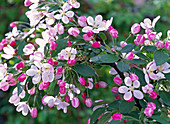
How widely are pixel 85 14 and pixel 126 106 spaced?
6.99 ft

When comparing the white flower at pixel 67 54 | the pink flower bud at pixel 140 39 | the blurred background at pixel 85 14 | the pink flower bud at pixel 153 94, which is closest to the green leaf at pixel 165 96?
the pink flower bud at pixel 153 94

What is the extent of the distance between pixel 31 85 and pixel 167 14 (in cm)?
301

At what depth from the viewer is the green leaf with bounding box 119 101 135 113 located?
601 mm

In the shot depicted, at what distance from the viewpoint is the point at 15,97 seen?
0.67m

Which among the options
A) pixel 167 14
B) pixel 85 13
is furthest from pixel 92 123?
pixel 167 14

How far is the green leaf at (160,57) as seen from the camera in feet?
1.86

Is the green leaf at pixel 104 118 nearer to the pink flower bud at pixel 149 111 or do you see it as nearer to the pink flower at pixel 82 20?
the pink flower bud at pixel 149 111

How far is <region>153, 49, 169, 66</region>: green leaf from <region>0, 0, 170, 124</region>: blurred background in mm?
1499

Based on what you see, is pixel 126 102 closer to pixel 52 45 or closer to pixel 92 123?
pixel 92 123

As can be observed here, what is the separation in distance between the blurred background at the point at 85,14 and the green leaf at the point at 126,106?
4.79 ft

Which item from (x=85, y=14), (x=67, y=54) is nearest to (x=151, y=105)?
(x=67, y=54)

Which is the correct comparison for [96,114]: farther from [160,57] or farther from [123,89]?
[160,57]

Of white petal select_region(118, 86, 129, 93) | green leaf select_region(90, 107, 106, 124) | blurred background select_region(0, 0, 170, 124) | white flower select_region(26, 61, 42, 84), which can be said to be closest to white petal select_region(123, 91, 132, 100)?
white petal select_region(118, 86, 129, 93)

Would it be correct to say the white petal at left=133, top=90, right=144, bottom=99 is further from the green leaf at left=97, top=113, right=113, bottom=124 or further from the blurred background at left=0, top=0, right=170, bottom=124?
the blurred background at left=0, top=0, right=170, bottom=124
